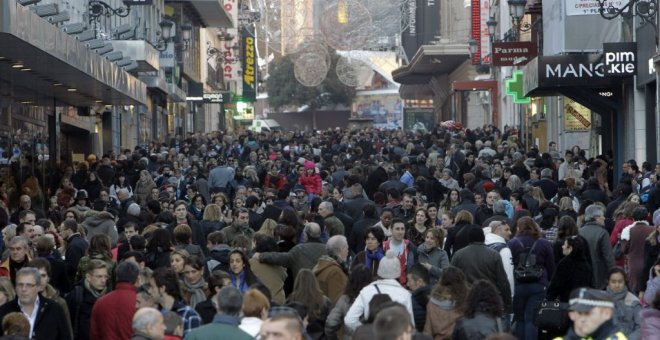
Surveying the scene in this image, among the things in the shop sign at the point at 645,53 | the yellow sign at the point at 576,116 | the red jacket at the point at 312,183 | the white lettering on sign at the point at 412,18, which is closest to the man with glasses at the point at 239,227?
the red jacket at the point at 312,183

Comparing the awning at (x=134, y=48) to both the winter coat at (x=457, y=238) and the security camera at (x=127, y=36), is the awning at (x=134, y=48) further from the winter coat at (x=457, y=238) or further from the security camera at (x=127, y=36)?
the winter coat at (x=457, y=238)

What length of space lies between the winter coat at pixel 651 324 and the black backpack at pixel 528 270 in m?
4.52

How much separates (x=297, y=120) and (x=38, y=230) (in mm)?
132874

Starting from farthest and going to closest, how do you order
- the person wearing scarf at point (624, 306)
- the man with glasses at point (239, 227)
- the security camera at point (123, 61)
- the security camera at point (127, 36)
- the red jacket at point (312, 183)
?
the security camera at point (127, 36), the security camera at point (123, 61), the red jacket at point (312, 183), the man with glasses at point (239, 227), the person wearing scarf at point (624, 306)

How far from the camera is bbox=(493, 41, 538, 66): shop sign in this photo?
42062 mm

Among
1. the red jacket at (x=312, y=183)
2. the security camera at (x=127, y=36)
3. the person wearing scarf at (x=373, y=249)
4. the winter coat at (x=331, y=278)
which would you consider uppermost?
the security camera at (x=127, y=36)

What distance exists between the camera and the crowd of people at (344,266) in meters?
10.0

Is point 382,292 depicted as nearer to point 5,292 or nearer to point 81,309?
point 5,292

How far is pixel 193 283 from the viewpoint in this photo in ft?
40.9

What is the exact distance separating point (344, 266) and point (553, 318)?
69.9 inches

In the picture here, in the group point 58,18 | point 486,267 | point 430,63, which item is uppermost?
point 430,63

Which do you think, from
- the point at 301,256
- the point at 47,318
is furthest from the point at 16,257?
the point at 47,318

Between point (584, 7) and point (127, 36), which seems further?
point (127, 36)

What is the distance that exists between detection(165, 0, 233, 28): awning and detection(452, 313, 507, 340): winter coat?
186ft
